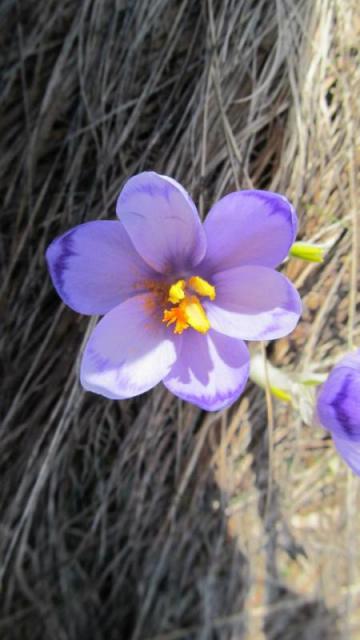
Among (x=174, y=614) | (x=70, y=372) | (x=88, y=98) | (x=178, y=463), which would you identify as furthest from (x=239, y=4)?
(x=174, y=614)

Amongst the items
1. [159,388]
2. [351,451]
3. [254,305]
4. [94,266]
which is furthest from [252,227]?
[159,388]

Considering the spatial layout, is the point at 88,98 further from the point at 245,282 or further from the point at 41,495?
the point at 41,495

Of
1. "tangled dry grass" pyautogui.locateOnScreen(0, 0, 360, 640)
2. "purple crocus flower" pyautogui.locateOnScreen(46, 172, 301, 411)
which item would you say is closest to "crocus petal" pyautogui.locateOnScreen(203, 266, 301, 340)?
"purple crocus flower" pyautogui.locateOnScreen(46, 172, 301, 411)

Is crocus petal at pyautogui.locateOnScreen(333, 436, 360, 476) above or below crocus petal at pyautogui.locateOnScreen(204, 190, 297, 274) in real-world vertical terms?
below

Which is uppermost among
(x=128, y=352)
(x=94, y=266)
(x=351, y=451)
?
(x=94, y=266)

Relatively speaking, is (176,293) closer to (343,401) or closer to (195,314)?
(195,314)

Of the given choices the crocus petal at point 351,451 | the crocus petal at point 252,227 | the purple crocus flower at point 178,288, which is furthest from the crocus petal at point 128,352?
the crocus petal at point 351,451

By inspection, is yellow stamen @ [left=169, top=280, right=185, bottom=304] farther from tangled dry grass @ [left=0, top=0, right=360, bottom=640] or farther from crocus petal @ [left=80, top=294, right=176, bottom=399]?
tangled dry grass @ [left=0, top=0, right=360, bottom=640]
